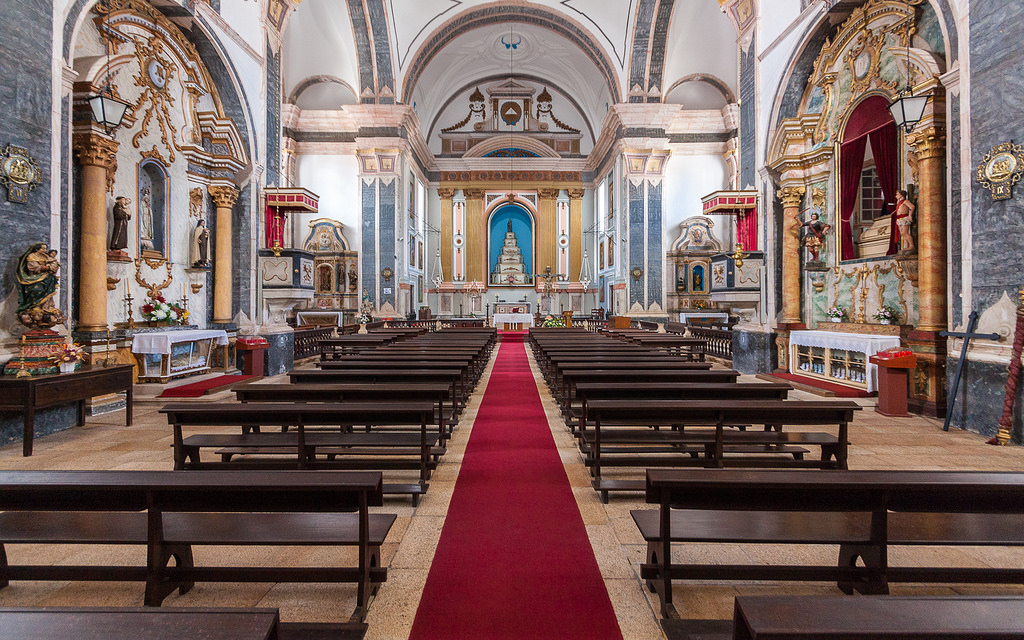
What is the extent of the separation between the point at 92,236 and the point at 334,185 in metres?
13.9

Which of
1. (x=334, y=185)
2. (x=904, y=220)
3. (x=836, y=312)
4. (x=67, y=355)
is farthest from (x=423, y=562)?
(x=334, y=185)

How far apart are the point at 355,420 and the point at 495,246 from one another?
2509 centimetres

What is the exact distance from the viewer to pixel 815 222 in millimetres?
9266

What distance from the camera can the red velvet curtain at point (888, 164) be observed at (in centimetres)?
789

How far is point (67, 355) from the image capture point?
5.59 meters

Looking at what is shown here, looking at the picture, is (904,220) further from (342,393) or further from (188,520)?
(188,520)

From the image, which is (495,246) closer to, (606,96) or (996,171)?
(606,96)

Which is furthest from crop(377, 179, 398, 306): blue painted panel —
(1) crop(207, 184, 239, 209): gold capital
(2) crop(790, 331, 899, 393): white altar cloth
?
(2) crop(790, 331, 899, 393): white altar cloth

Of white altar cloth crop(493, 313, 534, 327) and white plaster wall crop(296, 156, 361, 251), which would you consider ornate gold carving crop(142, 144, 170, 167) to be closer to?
white plaster wall crop(296, 156, 361, 251)

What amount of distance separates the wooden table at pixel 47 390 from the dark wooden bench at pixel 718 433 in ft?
16.7

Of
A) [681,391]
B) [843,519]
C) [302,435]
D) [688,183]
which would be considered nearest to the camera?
[843,519]

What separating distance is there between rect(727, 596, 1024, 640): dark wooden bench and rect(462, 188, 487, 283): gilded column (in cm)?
2548

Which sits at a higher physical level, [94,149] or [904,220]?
[94,149]

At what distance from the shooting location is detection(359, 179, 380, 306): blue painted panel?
19.1 meters
